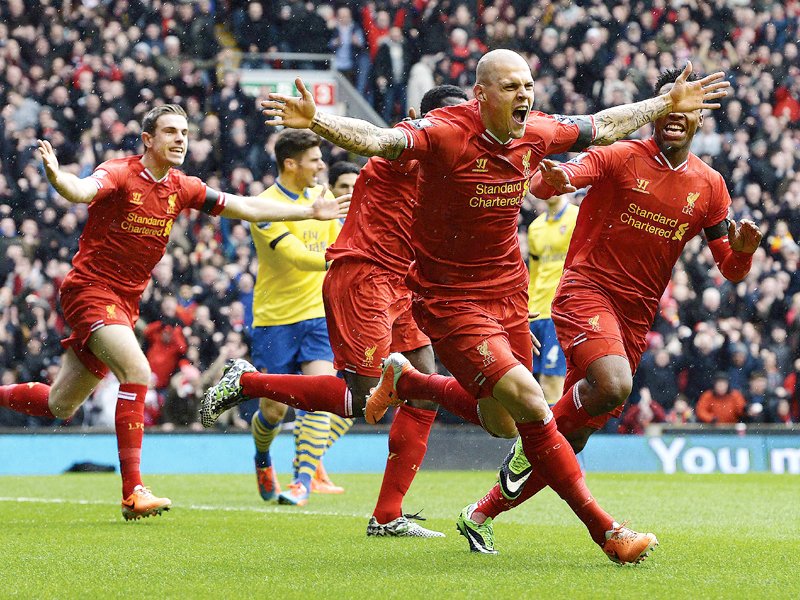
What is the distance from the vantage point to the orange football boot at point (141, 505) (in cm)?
823

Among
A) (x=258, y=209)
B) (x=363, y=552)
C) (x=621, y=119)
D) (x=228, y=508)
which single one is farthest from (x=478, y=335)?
(x=228, y=508)

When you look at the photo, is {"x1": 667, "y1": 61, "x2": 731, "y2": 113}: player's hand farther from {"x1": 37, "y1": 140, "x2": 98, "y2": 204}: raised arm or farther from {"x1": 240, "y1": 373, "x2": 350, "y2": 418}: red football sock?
{"x1": 37, "y1": 140, "x2": 98, "y2": 204}: raised arm

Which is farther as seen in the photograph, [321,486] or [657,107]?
[321,486]

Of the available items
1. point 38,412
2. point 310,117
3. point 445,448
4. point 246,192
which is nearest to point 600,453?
point 445,448

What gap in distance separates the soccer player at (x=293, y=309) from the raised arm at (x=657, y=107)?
366cm

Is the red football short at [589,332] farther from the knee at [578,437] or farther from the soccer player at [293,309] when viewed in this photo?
the soccer player at [293,309]

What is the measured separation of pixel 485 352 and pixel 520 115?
3.83 feet

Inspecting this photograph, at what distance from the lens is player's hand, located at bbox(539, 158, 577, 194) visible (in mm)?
6570

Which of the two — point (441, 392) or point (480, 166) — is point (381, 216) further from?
point (480, 166)

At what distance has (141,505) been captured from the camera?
823 cm

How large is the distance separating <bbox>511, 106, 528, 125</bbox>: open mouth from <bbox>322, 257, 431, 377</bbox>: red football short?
1.85m

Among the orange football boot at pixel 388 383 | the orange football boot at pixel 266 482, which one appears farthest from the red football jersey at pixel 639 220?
the orange football boot at pixel 266 482

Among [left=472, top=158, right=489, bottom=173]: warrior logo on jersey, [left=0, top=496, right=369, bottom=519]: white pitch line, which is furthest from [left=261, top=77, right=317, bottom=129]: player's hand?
[left=0, top=496, right=369, bottom=519]: white pitch line

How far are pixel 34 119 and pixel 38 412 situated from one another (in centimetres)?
1037
